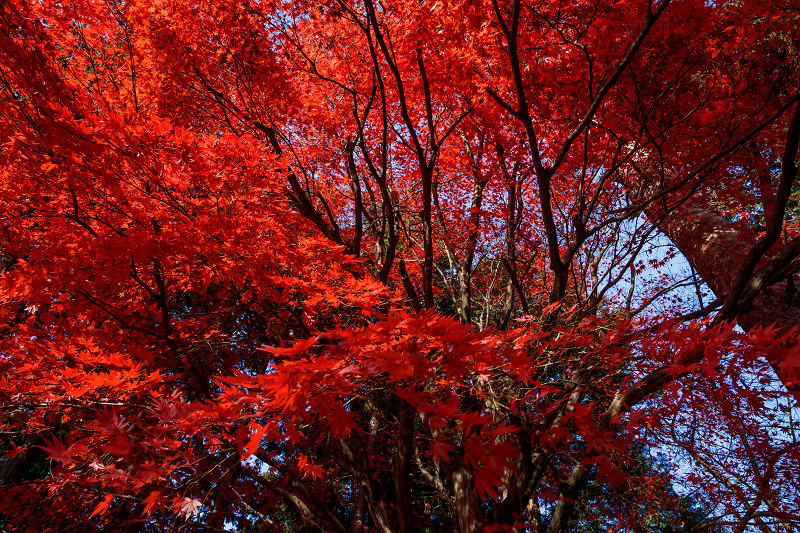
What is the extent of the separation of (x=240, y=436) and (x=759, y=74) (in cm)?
646

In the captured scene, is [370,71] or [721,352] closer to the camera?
[721,352]

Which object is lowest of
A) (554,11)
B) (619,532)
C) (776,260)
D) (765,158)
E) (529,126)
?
(619,532)

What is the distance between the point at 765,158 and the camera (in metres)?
5.79

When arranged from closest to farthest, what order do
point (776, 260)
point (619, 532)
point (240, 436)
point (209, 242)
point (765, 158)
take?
point (240, 436), point (776, 260), point (209, 242), point (765, 158), point (619, 532)

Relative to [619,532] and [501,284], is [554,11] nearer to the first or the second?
[501,284]

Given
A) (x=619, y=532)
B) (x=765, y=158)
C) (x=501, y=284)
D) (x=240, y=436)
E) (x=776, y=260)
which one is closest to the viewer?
(x=240, y=436)

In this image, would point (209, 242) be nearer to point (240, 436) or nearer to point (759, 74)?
point (240, 436)

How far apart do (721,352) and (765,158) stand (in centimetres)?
615

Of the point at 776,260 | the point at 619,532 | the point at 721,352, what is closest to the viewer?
the point at 721,352

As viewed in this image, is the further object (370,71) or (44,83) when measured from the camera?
(370,71)

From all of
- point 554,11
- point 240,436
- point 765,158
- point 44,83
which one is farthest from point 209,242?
point 765,158

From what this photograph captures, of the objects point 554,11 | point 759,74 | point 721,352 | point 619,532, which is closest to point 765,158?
point 759,74

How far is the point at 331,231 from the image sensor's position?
5.41 meters

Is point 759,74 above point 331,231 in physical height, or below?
above
